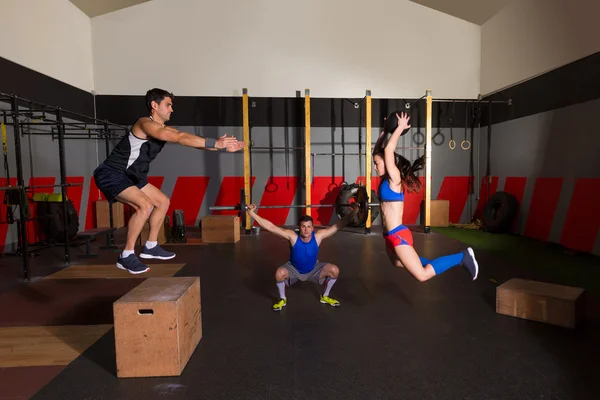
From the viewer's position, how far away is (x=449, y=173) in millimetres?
6660

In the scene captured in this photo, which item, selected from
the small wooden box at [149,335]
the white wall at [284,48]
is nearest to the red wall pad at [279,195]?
the white wall at [284,48]

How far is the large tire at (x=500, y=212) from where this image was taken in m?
5.45

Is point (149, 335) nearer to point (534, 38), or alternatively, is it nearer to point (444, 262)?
point (444, 262)

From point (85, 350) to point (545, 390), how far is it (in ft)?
7.41

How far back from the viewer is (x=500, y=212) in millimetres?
5523

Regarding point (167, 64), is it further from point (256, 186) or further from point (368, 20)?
point (368, 20)

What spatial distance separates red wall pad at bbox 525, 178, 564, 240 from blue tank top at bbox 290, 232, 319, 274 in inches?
153

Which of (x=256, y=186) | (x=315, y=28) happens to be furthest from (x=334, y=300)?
(x=315, y=28)

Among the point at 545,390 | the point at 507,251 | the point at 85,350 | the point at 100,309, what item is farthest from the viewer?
the point at 507,251

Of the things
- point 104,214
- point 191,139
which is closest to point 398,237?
point 191,139

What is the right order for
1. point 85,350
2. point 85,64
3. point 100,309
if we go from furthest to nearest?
point 85,64 < point 100,309 < point 85,350

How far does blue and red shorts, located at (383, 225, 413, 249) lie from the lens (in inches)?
89.2

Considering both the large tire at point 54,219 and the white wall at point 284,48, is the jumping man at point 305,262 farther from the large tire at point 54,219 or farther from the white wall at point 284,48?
the white wall at point 284,48

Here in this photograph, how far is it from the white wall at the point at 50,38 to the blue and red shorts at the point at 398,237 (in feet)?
16.0
